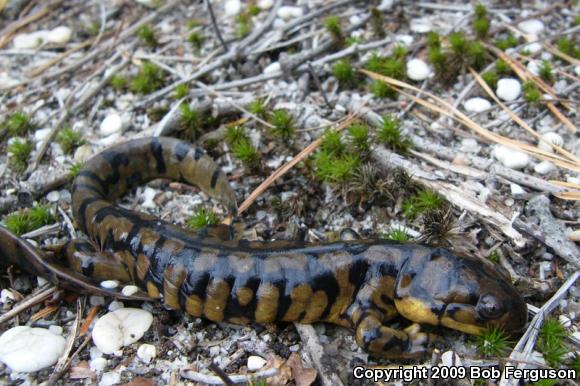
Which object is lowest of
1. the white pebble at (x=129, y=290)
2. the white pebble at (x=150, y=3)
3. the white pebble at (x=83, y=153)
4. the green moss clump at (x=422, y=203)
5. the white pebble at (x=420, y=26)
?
the green moss clump at (x=422, y=203)

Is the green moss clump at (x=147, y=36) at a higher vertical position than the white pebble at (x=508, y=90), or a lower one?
higher

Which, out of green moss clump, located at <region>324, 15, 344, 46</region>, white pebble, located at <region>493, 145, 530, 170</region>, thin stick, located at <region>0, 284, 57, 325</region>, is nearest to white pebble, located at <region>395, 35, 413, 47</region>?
green moss clump, located at <region>324, 15, 344, 46</region>

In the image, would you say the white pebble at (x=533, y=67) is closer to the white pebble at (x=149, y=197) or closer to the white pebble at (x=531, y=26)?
the white pebble at (x=531, y=26)

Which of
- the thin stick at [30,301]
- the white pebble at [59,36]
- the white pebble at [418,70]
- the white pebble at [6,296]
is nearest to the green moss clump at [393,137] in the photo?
the white pebble at [418,70]

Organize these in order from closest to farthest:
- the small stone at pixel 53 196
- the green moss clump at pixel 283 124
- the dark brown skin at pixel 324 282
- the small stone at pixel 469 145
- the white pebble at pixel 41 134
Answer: the dark brown skin at pixel 324 282 → the small stone at pixel 469 145 → the green moss clump at pixel 283 124 → the small stone at pixel 53 196 → the white pebble at pixel 41 134

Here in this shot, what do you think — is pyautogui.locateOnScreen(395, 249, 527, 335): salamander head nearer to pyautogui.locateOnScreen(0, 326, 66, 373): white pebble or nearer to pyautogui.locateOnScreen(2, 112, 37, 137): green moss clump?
pyautogui.locateOnScreen(0, 326, 66, 373): white pebble

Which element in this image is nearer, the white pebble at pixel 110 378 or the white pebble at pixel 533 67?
the white pebble at pixel 110 378
